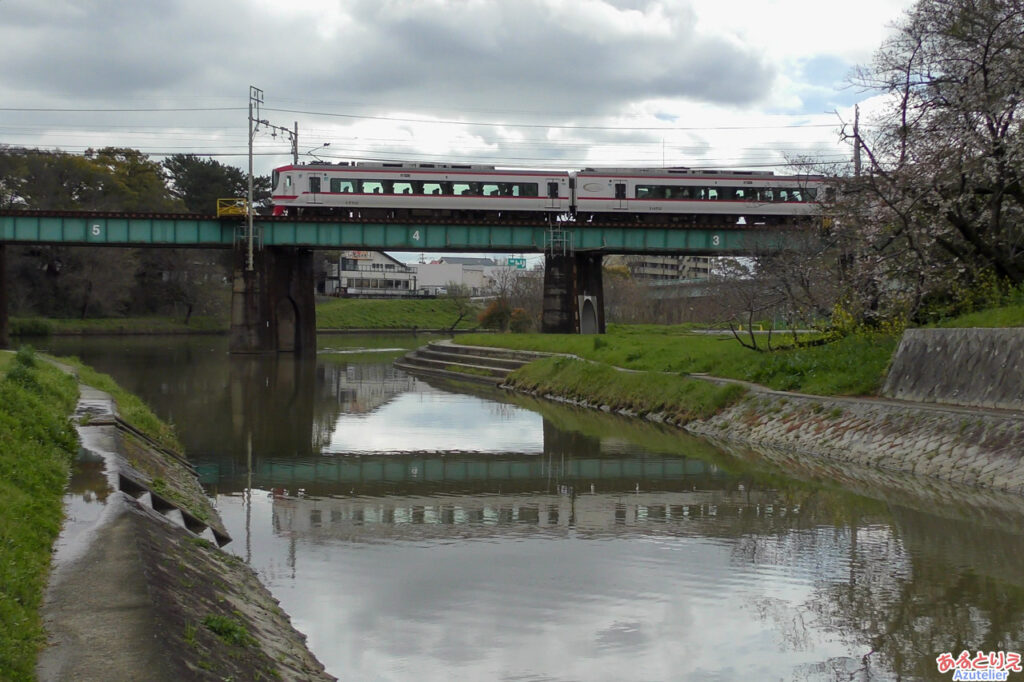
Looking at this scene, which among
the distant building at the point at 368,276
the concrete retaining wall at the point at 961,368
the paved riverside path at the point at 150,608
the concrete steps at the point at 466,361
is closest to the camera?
the paved riverside path at the point at 150,608

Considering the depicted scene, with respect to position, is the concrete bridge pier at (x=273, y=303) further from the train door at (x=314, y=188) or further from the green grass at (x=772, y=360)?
the green grass at (x=772, y=360)

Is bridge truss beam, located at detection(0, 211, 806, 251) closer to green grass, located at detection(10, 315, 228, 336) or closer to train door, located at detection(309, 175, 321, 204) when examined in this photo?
train door, located at detection(309, 175, 321, 204)

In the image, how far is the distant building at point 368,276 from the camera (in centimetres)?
14380

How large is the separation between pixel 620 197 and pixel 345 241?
1582 centimetres

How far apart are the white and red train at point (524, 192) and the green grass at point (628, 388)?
20.7 metres

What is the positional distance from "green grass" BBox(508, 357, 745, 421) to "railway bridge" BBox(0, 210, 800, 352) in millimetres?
18529

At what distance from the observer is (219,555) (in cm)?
1142

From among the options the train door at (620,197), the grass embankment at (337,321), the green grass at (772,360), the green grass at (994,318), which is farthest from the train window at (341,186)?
the green grass at (994,318)

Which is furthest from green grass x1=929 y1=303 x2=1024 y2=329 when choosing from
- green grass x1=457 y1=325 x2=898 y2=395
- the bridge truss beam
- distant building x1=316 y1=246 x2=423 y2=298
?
distant building x1=316 y1=246 x2=423 y2=298

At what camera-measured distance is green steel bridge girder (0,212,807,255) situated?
56.5m

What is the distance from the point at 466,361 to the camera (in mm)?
49875

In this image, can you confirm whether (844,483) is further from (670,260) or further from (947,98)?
(670,260)

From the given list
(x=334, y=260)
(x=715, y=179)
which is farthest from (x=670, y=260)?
(x=715, y=179)

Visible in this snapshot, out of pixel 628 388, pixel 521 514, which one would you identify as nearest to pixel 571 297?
pixel 628 388
